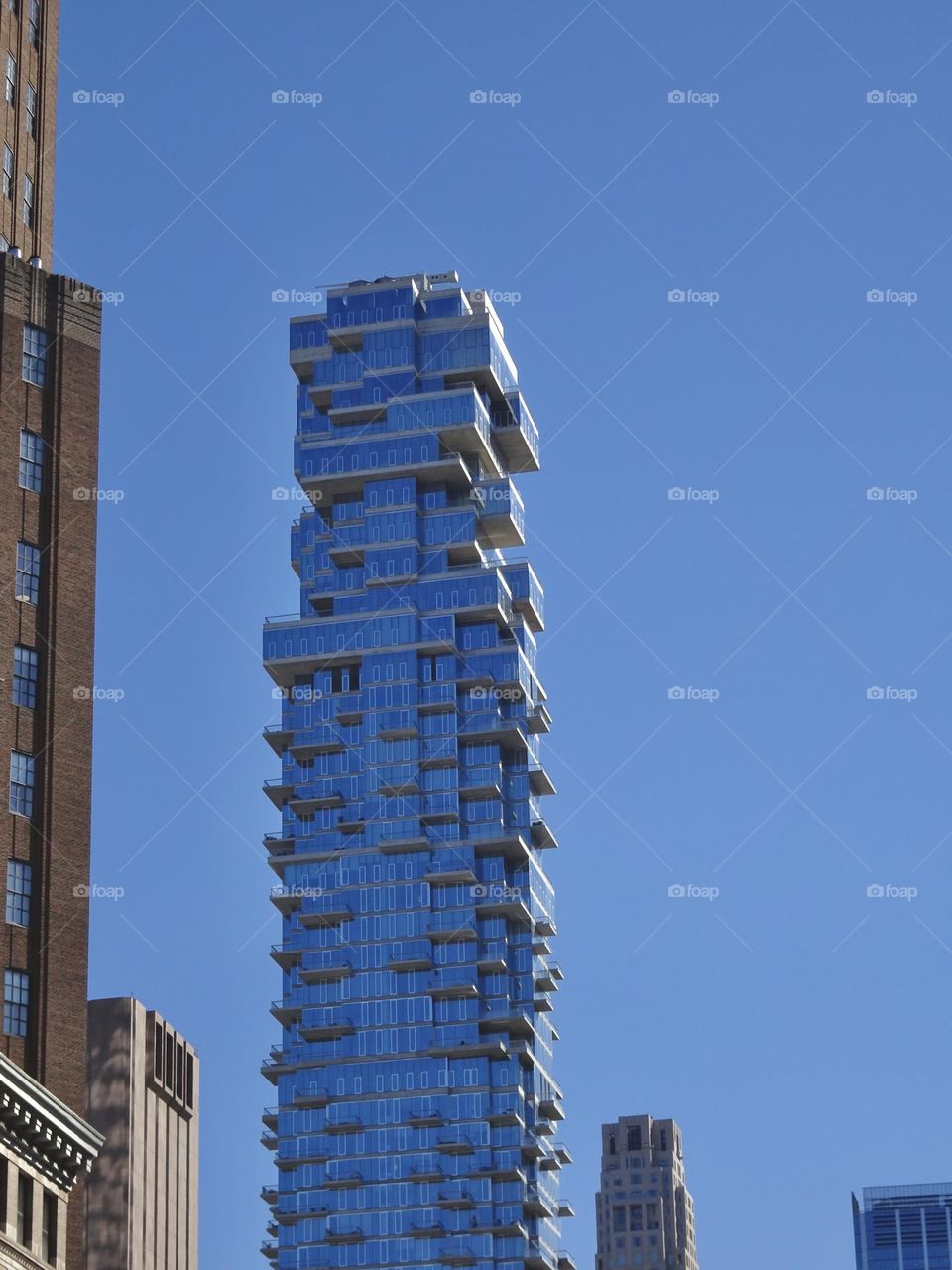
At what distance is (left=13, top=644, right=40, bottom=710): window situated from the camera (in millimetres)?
109125

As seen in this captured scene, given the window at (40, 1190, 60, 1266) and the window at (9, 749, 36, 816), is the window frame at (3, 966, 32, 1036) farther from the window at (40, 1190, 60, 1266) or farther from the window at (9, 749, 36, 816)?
the window at (40, 1190, 60, 1266)

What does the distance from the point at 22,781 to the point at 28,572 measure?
9768 millimetres

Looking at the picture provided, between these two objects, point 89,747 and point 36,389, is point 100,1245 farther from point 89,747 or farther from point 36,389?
point 36,389

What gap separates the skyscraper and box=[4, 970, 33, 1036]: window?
0.23ft

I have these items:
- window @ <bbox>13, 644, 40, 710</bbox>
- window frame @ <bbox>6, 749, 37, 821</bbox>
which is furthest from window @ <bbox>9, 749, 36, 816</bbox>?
window @ <bbox>13, 644, 40, 710</bbox>

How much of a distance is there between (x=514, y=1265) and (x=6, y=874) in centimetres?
9892

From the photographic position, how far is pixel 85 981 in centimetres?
10881

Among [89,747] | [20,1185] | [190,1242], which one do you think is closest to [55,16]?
[89,747]

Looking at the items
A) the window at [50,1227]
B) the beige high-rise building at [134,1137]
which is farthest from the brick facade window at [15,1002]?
the beige high-rise building at [134,1137]

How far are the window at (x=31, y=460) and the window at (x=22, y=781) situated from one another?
1284 cm

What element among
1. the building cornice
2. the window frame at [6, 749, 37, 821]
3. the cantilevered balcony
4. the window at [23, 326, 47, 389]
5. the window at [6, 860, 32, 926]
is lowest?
the building cornice

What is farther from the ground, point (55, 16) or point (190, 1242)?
point (55, 16)

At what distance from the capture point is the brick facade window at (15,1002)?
10431 centimetres

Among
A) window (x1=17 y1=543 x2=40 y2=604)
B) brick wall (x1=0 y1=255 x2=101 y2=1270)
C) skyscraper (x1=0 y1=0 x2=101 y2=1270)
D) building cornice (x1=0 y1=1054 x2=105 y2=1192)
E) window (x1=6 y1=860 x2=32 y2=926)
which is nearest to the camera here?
building cornice (x1=0 y1=1054 x2=105 y2=1192)
